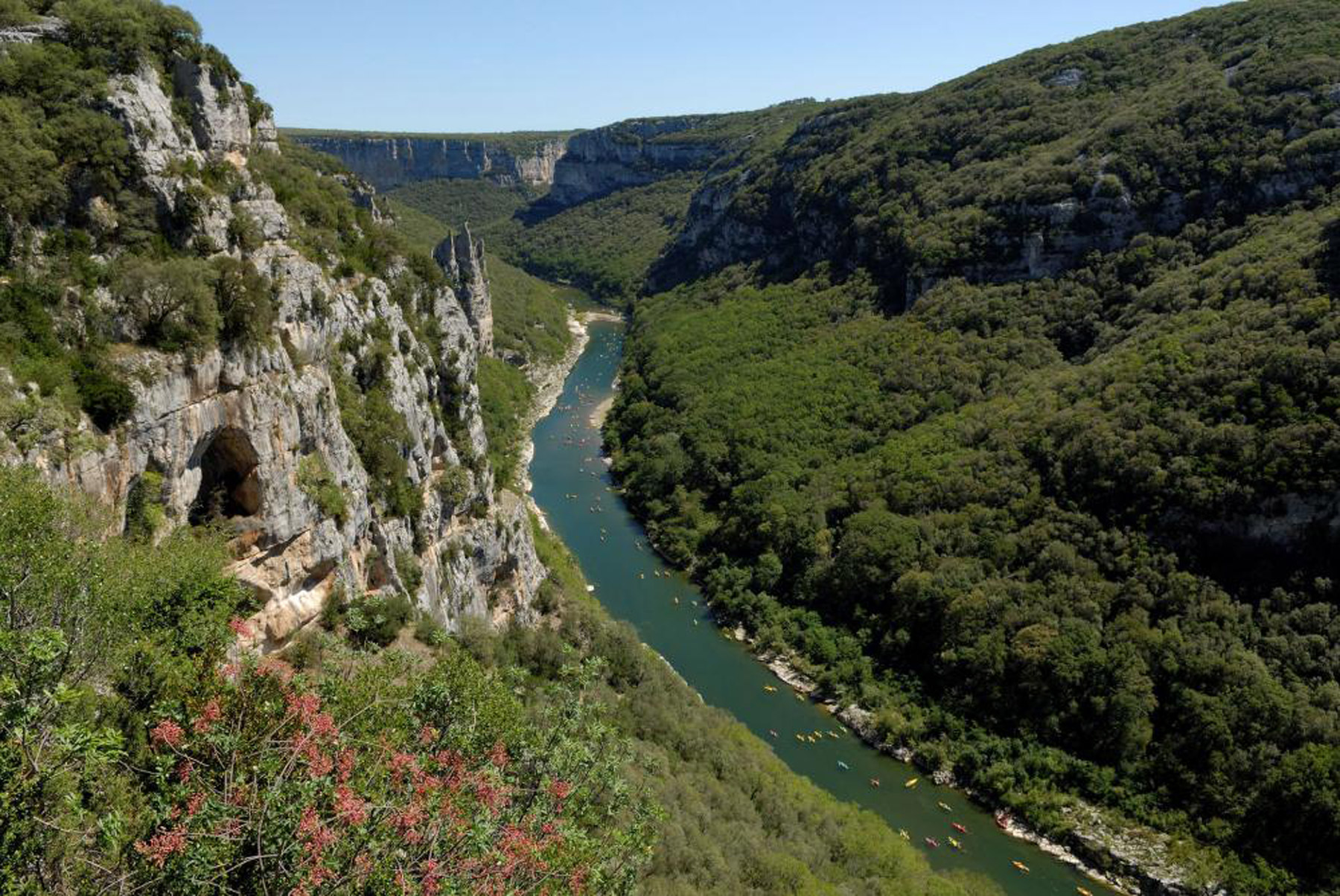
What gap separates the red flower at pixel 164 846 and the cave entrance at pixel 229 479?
426 inches

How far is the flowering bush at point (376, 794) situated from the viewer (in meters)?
8.18

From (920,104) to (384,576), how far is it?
3521 inches

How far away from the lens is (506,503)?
38062 mm

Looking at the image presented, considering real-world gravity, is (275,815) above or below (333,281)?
below

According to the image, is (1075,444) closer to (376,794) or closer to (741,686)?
(741,686)

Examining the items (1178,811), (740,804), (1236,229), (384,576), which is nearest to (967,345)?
(1236,229)

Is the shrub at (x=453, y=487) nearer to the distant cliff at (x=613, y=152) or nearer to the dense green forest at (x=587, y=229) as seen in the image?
the dense green forest at (x=587, y=229)

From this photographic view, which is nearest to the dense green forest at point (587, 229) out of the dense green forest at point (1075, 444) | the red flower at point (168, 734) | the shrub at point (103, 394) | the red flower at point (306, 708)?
the dense green forest at point (1075, 444)

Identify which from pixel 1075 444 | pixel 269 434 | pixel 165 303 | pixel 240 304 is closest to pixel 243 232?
pixel 240 304

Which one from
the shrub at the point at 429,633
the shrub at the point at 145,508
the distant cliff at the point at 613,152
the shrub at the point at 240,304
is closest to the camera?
the shrub at the point at 145,508

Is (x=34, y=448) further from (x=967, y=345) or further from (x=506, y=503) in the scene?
(x=967, y=345)

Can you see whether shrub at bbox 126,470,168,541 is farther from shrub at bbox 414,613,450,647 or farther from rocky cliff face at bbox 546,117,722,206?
rocky cliff face at bbox 546,117,722,206

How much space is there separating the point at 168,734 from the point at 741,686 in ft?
111

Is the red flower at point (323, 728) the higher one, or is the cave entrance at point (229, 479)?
the cave entrance at point (229, 479)
